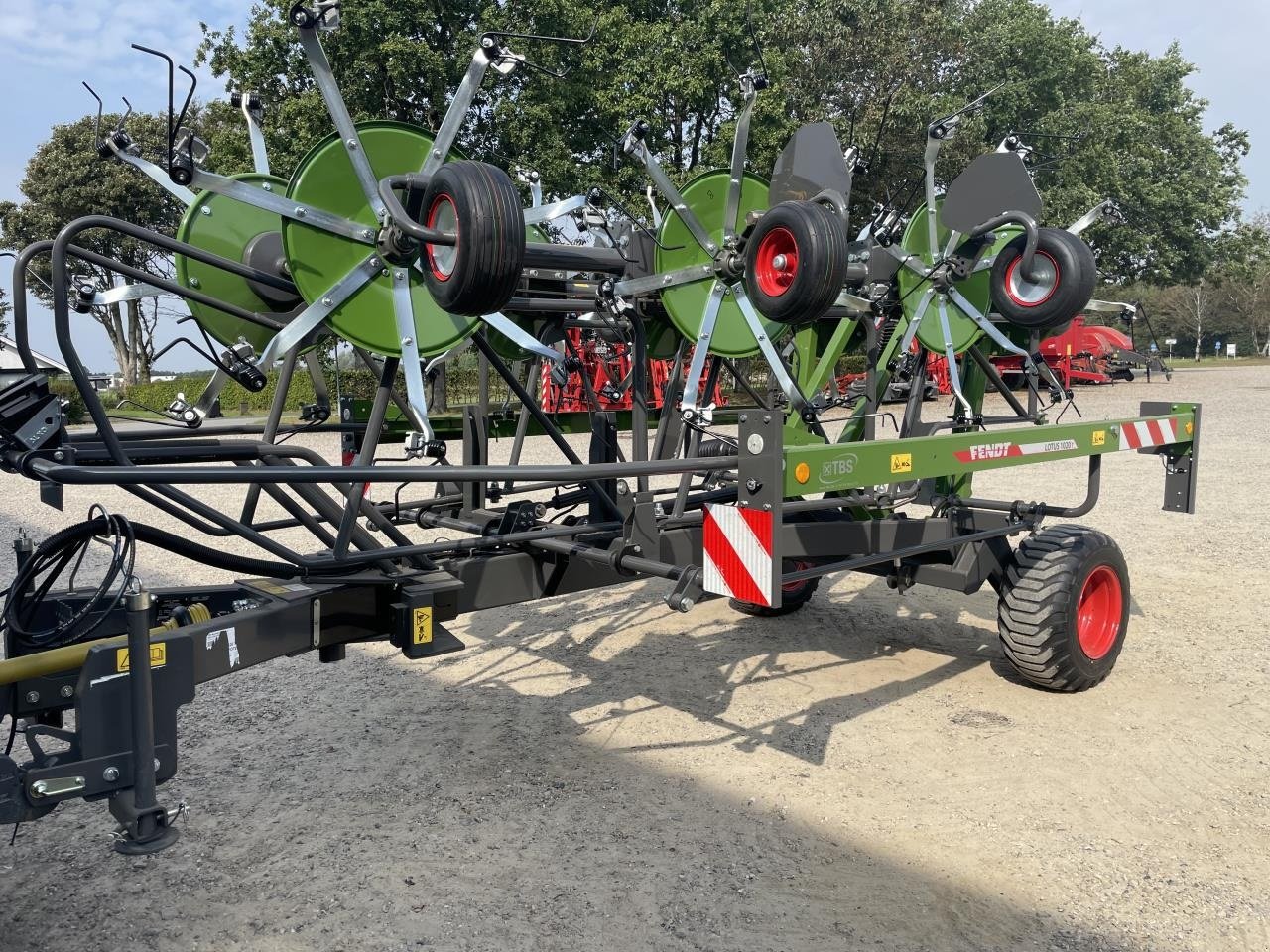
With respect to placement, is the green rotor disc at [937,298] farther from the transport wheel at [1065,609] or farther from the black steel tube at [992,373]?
the transport wheel at [1065,609]

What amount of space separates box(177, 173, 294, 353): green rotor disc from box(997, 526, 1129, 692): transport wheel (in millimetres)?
3634

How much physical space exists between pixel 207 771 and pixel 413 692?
1141mm

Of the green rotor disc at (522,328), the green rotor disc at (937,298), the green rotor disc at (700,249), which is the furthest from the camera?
the green rotor disc at (937,298)

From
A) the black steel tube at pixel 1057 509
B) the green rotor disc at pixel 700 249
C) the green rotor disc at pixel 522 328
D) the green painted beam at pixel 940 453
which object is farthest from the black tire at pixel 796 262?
the black steel tube at pixel 1057 509

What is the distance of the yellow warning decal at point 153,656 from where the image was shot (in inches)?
103

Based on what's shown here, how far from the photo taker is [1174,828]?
3631mm

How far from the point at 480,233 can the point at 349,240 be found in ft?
2.64

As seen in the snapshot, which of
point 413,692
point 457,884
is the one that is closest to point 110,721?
point 457,884

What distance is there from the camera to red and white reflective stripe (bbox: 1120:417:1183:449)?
5066 mm

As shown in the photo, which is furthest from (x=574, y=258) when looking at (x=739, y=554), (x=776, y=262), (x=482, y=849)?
(x=482, y=849)

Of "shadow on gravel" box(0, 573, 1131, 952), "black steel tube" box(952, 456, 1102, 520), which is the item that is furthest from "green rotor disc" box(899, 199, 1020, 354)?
"shadow on gravel" box(0, 573, 1131, 952)

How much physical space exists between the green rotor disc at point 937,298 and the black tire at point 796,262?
1621mm

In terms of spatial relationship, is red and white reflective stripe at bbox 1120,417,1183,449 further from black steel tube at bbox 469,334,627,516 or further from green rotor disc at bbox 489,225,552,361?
green rotor disc at bbox 489,225,552,361

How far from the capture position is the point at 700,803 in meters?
3.84
